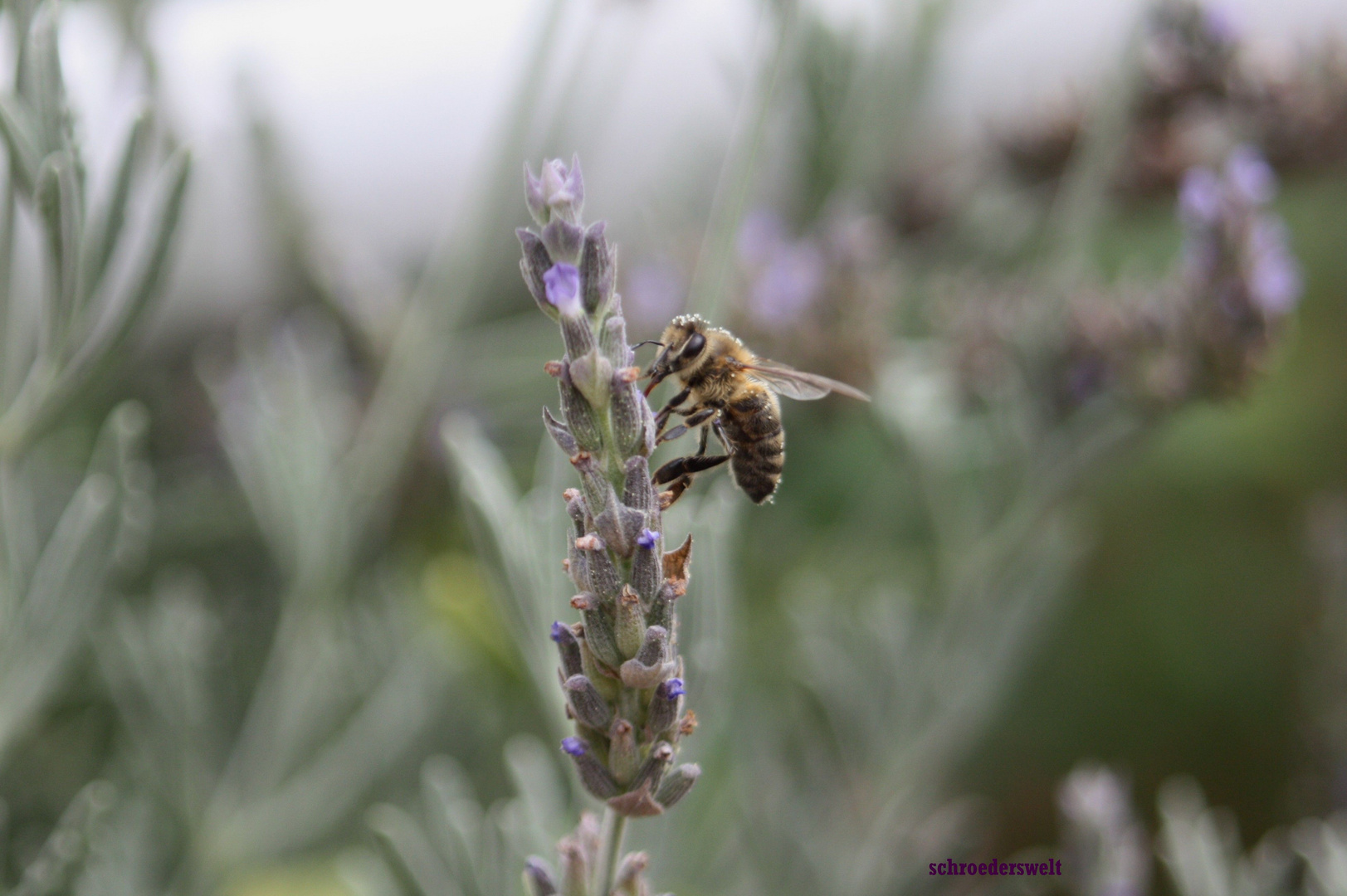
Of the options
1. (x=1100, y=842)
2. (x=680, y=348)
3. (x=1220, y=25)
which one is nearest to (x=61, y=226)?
(x=680, y=348)

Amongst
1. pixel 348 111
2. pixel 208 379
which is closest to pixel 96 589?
pixel 208 379

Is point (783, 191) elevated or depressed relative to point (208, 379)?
elevated

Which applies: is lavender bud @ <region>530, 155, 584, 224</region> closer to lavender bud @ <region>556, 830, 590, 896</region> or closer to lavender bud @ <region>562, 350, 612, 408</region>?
lavender bud @ <region>562, 350, 612, 408</region>

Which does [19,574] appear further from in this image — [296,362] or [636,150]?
[636,150]

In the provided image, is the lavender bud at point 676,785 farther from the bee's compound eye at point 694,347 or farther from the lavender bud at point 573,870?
the bee's compound eye at point 694,347

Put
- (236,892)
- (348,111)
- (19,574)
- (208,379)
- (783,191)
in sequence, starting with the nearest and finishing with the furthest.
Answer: (19,574)
(236,892)
(208,379)
(783,191)
(348,111)

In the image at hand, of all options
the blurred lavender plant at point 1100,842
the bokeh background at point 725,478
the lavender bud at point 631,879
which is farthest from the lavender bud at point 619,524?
the blurred lavender plant at point 1100,842

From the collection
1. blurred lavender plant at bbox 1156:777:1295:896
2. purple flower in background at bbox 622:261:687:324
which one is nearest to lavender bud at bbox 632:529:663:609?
blurred lavender plant at bbox 1156:777:1295:896
